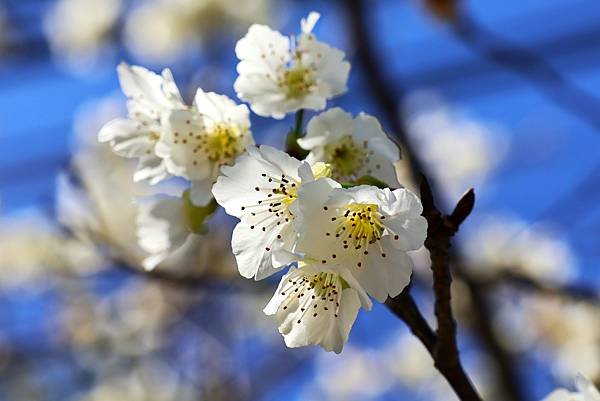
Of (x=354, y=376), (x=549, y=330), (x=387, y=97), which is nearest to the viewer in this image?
(x=387, y=97)

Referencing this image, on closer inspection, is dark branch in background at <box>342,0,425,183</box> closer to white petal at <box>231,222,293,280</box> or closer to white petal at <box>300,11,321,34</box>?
white petal at <box>300,11,321,34</box>

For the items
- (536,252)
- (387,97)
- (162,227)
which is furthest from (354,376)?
(162,227)

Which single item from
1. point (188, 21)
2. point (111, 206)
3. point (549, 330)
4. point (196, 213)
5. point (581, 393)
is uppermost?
point (196, 213)

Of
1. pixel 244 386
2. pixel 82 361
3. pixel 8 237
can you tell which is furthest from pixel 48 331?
pixel 244 386

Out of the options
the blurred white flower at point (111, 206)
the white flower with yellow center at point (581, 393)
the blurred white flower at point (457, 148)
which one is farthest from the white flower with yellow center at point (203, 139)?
the blurred white flower at point (457, 148)

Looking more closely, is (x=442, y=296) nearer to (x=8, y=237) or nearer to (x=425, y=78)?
(x=425, y=78)

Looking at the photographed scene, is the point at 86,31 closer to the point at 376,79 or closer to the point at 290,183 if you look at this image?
the point at 376,79
